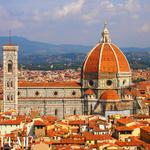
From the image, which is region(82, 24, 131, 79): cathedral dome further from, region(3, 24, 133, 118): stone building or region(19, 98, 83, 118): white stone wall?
region(19, 98, 83, 118): white stone wall

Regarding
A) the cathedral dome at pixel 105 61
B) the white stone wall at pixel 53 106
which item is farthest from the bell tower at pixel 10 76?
the cathedral dome at pixel 105 61

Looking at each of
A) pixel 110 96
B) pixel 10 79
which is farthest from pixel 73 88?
pixel 10 79

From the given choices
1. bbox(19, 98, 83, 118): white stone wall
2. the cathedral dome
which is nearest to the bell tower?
bbox(19, 98, 83, 118): white stone wall

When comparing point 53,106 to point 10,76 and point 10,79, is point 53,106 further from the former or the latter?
point 10,76

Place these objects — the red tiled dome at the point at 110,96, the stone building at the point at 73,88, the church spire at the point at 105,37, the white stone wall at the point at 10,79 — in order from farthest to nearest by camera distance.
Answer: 1. the church spire at the point at 105,37
2. the white stone wall at the point at 10,79
3. the stone building at the point at 73,88
4. the red tiled dome at the point at 110,96

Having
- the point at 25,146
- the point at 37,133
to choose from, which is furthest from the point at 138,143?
the point at 37,133

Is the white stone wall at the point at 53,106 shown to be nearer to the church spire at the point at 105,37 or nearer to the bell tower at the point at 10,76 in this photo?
the bell tower at the point at 10,76
